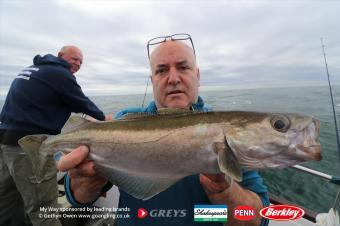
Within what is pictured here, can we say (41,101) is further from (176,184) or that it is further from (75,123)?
(176,184)

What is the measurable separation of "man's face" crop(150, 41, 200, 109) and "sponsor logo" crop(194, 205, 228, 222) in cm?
137

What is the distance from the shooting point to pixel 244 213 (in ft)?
8.96

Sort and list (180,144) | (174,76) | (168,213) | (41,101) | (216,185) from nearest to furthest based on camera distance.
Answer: (180,144) → (216,185) → (168,213) → (174,76) → (41,101)

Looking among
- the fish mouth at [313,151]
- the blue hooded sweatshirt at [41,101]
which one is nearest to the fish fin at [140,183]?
the fish mouth at [313,151]

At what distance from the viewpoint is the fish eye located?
2020 millimetres

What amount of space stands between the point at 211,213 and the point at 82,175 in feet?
4.68

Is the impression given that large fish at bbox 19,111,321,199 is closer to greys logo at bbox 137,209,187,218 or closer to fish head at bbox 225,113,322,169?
fish head at bbox 225,113,322,169

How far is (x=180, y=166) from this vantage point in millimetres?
2234

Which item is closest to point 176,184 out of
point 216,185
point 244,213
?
point 216,185

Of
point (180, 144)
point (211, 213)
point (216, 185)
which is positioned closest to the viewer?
point (180, 144)

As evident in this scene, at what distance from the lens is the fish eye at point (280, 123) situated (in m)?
2.02

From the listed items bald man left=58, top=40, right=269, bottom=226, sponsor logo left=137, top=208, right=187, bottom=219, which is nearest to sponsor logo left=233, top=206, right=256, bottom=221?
bald man left=58, top=40, right=269, bottom=226

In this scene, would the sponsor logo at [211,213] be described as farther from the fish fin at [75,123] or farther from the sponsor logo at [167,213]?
the fish fin at [75,123]

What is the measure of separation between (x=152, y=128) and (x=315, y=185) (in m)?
10.3
